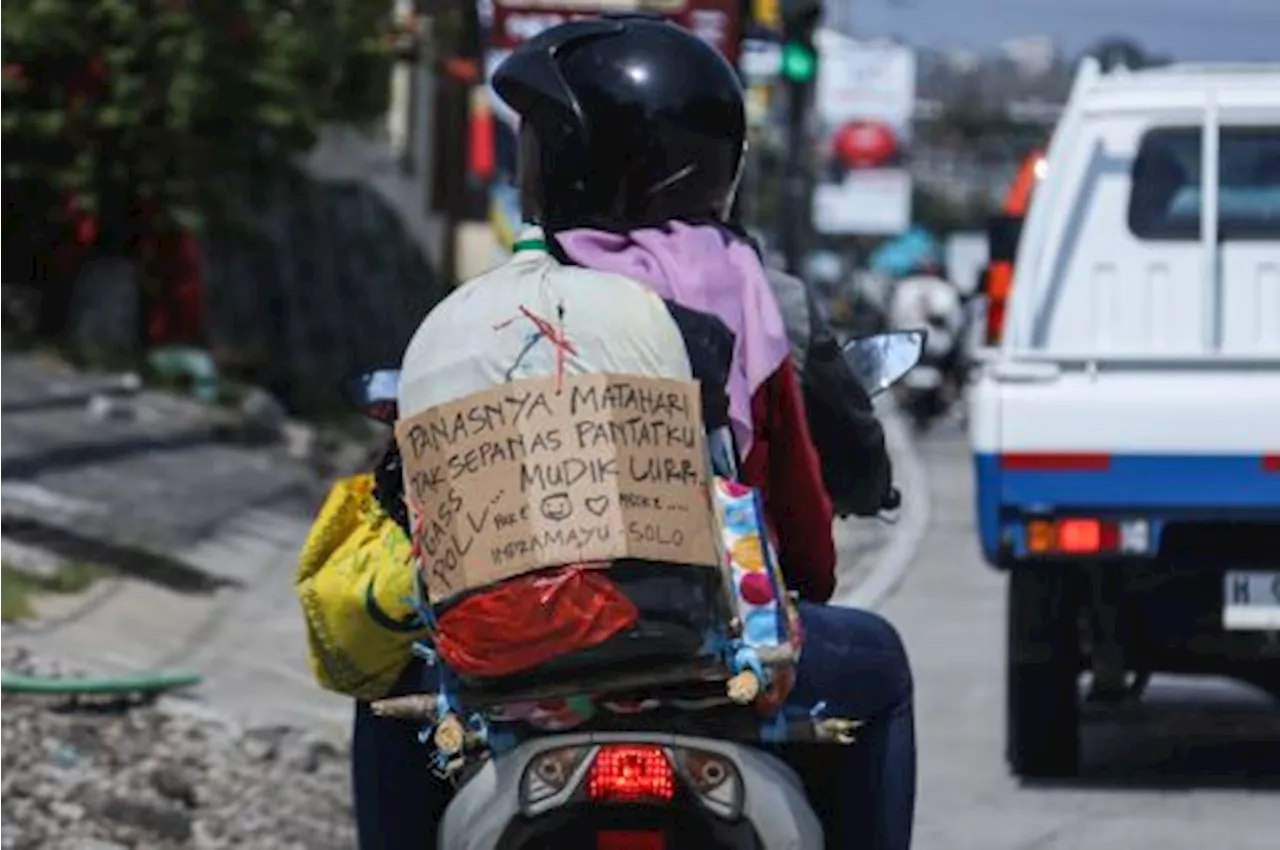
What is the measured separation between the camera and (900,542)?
20141 millimetres

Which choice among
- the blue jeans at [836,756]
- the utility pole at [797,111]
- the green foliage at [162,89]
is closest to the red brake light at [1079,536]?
the blue jeans at [836,756]

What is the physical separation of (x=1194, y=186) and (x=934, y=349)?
24771mm

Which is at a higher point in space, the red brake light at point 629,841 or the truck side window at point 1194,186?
the red brake light at point 629,841

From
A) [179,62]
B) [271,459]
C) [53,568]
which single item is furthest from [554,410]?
[179,62]

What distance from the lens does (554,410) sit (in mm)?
4609

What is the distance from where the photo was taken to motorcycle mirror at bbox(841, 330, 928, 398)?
5.32 metres

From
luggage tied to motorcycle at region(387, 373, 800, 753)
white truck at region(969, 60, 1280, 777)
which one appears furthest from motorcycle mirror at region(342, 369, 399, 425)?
white truck at region(969, 60, 1280, 777)

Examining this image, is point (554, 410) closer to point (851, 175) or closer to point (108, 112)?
point (108, 112)

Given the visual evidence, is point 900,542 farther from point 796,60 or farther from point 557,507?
point 557,507

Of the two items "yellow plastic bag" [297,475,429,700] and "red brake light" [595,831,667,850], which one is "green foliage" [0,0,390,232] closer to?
"yellow plastic bag" [297,475,429,700]

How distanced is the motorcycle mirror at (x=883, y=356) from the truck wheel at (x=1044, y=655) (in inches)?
213

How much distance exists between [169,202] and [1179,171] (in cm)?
1134

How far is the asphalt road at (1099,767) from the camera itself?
9922 millimetres

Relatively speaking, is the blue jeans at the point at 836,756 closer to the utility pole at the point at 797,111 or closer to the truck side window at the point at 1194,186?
the truck side window at the point at 1194,186
